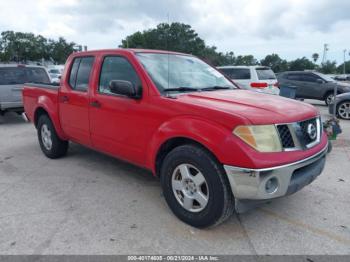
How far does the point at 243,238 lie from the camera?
10.2 feet

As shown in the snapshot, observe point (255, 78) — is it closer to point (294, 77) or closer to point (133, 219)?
point (294, 77)

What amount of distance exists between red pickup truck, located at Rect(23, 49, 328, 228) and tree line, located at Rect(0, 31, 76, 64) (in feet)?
216

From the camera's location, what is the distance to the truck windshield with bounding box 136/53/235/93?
3732mm

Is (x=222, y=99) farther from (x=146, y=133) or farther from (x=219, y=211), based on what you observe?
(x=219, y=211)

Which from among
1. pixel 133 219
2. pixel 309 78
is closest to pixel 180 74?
pixel 133 219

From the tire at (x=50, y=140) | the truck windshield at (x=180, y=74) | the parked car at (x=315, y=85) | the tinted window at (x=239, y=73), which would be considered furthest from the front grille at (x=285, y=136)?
the parked car at (x=315, y=85)

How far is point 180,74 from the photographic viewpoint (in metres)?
3.99

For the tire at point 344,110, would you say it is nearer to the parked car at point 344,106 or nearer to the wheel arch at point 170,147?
the parked car at point 344,106

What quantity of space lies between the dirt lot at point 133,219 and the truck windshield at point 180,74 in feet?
4.54

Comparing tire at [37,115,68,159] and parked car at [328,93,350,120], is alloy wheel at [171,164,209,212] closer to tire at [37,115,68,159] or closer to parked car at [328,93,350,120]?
tire at [37,115,68,159]

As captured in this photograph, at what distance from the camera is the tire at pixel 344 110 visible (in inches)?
408

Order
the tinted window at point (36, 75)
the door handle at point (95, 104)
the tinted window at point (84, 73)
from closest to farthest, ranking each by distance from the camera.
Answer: the door handle at point (95, 104)
the tinted window at point (84, 73)
the tinted window at point (36, 75)

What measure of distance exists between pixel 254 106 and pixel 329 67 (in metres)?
71.5

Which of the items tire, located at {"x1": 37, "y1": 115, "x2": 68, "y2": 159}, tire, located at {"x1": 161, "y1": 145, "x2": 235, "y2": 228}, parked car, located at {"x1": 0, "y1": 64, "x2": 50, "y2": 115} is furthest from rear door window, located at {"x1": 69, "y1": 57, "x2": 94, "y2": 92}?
parked car, located at {"x1": 0, "y1": 64, "x2": 50, "y2": 115}
